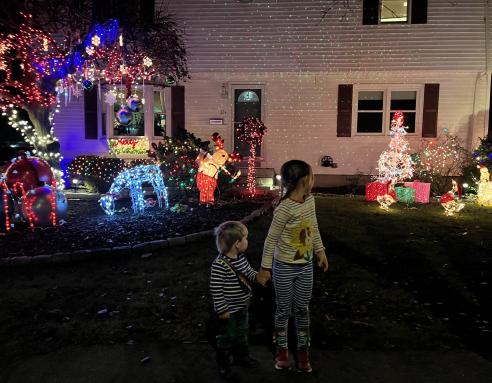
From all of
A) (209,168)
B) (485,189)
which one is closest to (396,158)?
(485,189)

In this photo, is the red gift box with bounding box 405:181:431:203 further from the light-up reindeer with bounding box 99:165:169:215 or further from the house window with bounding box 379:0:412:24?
the light-up reindeer with bounding box 99:165:169:215

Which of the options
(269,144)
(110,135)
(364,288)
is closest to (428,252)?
(364,288)

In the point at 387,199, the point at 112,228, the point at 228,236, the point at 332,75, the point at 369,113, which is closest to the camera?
the point at 228,236

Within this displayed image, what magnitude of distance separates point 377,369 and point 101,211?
775 cm

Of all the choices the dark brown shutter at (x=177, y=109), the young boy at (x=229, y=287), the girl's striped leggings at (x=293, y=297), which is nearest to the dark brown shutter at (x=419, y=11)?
the dark brown shutter at (x=177, y=109)

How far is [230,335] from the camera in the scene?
359 centimetres

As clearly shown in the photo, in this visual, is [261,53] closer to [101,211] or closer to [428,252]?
[101,211]

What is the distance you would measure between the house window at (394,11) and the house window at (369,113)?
2133 millimetres

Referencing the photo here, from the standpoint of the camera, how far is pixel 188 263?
21.6 ft

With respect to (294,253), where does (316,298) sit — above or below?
below

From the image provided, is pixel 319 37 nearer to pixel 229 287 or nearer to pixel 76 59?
pixel 76 59

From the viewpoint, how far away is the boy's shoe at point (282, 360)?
12.1 feet

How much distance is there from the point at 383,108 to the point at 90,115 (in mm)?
8860

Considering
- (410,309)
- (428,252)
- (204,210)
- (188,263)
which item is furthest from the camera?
(204,210)
